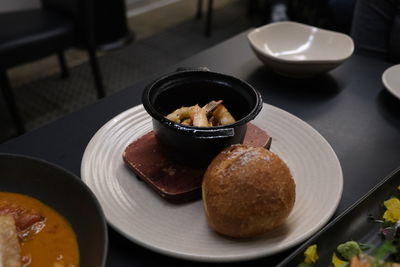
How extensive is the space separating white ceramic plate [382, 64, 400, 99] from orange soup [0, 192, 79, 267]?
0.83 m

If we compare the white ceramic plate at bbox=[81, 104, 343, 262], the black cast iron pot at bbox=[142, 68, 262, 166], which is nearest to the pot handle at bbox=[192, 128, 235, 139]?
the black cast iron pot at bbox=[142, 68, 262, 166]

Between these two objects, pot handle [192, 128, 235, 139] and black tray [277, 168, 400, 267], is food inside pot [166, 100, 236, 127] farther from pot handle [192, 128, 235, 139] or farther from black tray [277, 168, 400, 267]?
black tray [277, 168, 400, 267]

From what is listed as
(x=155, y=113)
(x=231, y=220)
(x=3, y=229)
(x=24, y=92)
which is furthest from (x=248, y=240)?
(x=24, y=92)

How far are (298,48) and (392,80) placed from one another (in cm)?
28

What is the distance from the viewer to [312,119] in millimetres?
1020

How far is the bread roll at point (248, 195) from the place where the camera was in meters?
0.64

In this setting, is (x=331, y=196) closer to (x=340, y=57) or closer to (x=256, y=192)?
(x=256, y=192)

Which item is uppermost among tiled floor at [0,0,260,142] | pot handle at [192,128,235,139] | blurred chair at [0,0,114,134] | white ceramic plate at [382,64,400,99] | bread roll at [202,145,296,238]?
pot handle at [192,128,235,139]

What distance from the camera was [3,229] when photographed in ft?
2.02

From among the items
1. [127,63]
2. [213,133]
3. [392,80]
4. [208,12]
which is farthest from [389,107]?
[208,12]

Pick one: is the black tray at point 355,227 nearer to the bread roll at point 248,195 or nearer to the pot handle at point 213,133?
the bread roll at point 248,195

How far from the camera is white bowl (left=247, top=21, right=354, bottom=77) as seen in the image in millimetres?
1110

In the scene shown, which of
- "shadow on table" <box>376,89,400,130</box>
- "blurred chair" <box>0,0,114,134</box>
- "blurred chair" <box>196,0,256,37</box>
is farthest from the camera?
"blurred chair" <box>196,0,256,37</box>

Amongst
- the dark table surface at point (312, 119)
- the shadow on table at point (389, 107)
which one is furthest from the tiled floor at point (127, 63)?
the shadow on table at point (389, 107)
